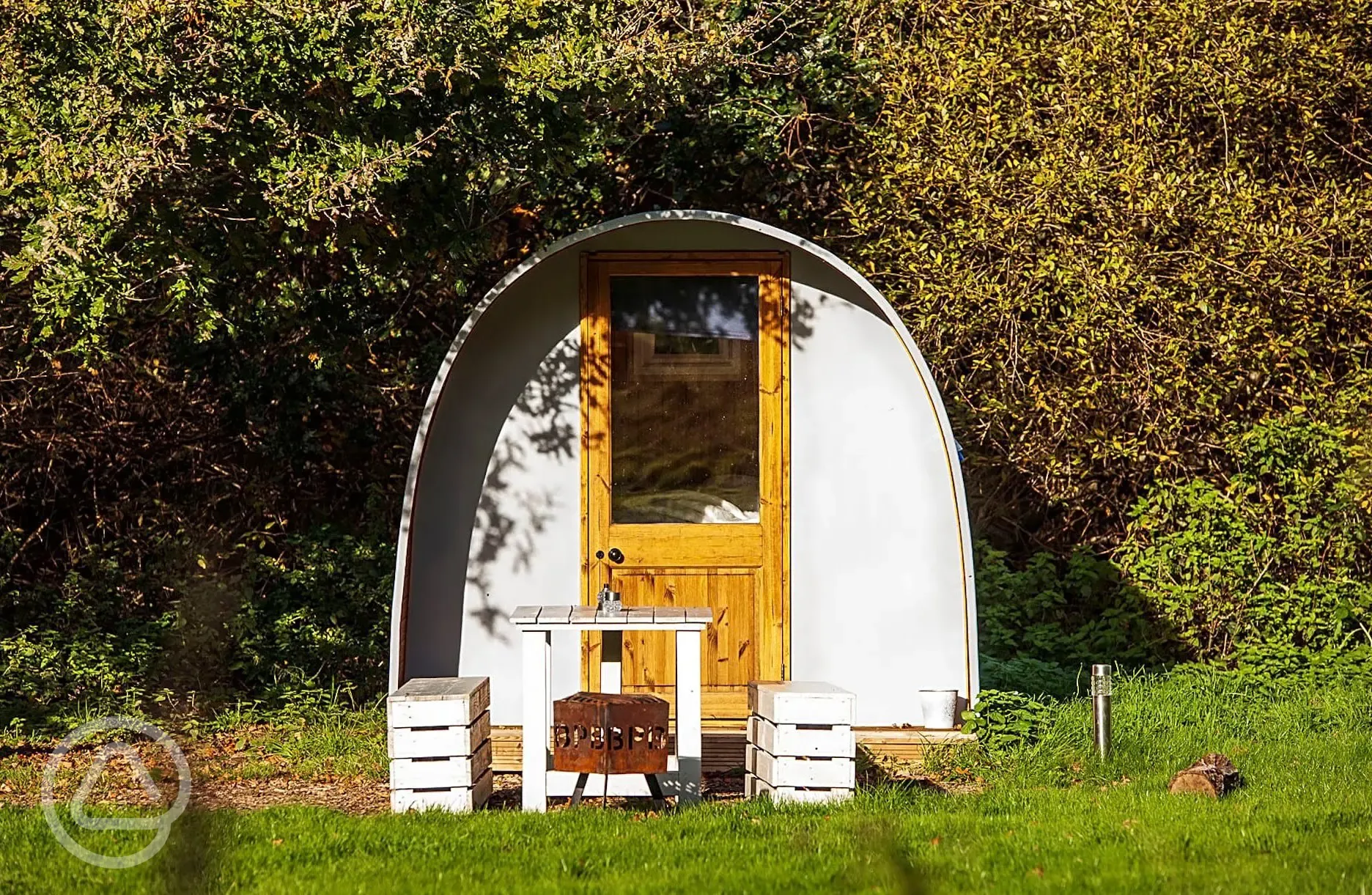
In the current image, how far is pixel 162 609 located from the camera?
954cm

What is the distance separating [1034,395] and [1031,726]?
3252mm

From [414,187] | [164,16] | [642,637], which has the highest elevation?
[164,16]

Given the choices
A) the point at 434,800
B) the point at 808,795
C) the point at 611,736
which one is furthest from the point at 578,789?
the point at 808,795

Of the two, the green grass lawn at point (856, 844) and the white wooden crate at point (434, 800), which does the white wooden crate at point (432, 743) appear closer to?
the white wooden crate at point (434, 800)

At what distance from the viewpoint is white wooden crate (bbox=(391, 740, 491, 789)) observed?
5914mm

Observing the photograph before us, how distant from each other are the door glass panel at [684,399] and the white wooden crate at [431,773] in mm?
2021

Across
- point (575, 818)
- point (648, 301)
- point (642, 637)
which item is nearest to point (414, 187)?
point (648, 301)

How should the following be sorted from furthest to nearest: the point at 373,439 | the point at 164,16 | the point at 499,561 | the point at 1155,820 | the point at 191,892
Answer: the point at 373,439 → the point at 499,561 → the point at 164,16 → the point at 1155,820 → the point at 191,892

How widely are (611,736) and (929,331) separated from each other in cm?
513

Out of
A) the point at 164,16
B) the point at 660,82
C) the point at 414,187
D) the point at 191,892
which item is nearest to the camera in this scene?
the point at 191,892

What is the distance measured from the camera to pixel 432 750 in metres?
5.91

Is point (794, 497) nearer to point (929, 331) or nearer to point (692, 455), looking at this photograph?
point (692, 455)

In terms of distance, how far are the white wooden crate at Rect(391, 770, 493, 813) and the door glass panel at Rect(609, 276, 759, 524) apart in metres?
2.08

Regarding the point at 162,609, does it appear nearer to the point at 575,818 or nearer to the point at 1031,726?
the point at 575,818
